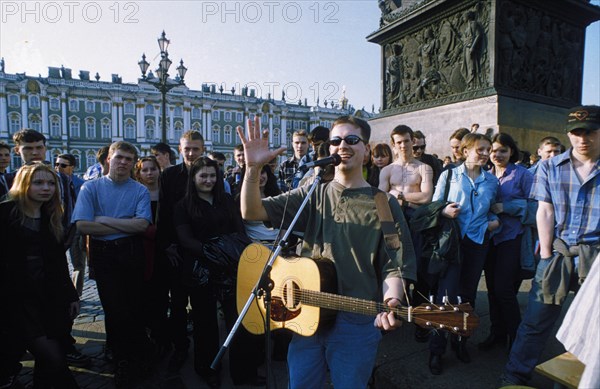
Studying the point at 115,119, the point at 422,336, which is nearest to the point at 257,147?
the point at 422,336

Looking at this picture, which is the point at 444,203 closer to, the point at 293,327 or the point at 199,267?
the point at 293,327

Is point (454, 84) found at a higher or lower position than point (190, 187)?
higher

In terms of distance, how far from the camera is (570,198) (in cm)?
290

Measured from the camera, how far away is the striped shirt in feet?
9.12

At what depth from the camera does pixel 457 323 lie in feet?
6.19

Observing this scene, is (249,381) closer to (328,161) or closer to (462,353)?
(462,353)

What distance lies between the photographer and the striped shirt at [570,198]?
278 cm

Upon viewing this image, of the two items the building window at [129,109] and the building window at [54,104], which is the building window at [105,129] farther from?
the building window at [54,104]

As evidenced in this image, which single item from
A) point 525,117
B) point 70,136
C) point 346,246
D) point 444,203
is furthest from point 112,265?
point 70,136

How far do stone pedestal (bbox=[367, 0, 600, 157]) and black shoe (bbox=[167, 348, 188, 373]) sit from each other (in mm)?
8025

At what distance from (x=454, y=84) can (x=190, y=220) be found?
878 cm

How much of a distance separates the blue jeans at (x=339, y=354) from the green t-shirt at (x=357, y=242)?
0.66 feet

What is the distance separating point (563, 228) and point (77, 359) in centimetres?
492

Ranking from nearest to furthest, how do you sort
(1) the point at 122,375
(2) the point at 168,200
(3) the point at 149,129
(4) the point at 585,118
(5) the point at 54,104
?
(4) the point at 585,118 < (1) the point at 122,375 < (2) the point at 168,200 < (5) the point at 54,104 < (3) the point at 149,129
